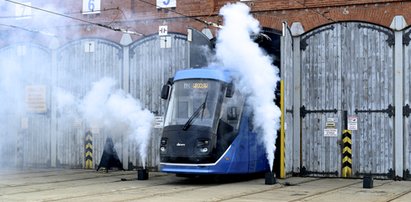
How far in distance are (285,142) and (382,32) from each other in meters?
4.33

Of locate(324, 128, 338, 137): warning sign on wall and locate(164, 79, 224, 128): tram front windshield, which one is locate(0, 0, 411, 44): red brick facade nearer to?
locate(324, 128, 338, 137): warning sign on wall

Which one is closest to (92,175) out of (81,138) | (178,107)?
(81,138)

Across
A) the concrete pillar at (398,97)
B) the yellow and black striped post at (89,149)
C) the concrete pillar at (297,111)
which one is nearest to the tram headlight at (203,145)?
the concrete pillar at (297,111)

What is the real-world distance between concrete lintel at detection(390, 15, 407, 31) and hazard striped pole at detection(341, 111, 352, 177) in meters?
2.89

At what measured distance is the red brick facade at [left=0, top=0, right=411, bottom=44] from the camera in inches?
776

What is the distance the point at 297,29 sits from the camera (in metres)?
20.8

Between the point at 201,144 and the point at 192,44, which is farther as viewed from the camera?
the point at 192,44

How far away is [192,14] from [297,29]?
12.1 ft

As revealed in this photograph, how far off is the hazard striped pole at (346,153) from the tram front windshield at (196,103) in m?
4.72

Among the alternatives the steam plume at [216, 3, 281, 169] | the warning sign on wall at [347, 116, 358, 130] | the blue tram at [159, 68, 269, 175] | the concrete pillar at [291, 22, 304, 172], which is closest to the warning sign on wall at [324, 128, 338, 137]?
the warning sign on wall at [347, 116, 358, 130]

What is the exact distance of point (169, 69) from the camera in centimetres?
2250

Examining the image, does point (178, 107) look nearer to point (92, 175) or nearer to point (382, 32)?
point (92, 175)

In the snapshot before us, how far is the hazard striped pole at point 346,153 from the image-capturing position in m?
20.1

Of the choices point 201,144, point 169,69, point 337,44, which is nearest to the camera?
point 201,144
